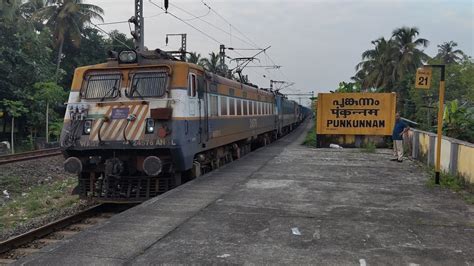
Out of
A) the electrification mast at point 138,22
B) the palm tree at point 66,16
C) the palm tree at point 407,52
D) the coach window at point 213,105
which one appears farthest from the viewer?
the palm tree at point 407,52

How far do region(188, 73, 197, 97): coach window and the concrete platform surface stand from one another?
1.93 meters

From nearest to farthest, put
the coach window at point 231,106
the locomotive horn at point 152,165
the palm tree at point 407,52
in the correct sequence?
the locomotive horn at point 152,165 < the coach window at point 231,106 < the palm tree at point 407,52

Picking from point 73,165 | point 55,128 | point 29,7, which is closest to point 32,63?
point 55,128

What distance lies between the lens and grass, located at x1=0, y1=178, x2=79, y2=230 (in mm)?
9953

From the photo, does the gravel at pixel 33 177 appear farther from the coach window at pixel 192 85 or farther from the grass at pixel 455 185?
the grass at pixel 455 185

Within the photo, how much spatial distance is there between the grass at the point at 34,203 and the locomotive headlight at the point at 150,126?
3.34 m

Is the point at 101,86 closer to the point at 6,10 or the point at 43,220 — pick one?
the point at 43,220

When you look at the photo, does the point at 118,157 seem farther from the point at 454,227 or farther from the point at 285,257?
the point at 454,227

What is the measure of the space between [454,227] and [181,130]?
16.8 feet

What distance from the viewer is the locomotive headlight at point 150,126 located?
8.96 meters

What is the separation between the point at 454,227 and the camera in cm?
642

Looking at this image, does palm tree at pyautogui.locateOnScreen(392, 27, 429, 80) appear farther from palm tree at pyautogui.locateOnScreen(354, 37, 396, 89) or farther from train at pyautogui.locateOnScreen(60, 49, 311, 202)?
train at pyautogui.locateOnScreen(60, 49, 311, 202)

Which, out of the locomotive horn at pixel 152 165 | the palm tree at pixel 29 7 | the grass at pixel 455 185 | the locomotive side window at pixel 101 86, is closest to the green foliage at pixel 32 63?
the palm tree at pixel 29 7

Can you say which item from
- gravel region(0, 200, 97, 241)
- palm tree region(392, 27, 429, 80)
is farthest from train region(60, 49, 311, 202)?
palm tree region(392, 27, 429, 80)
